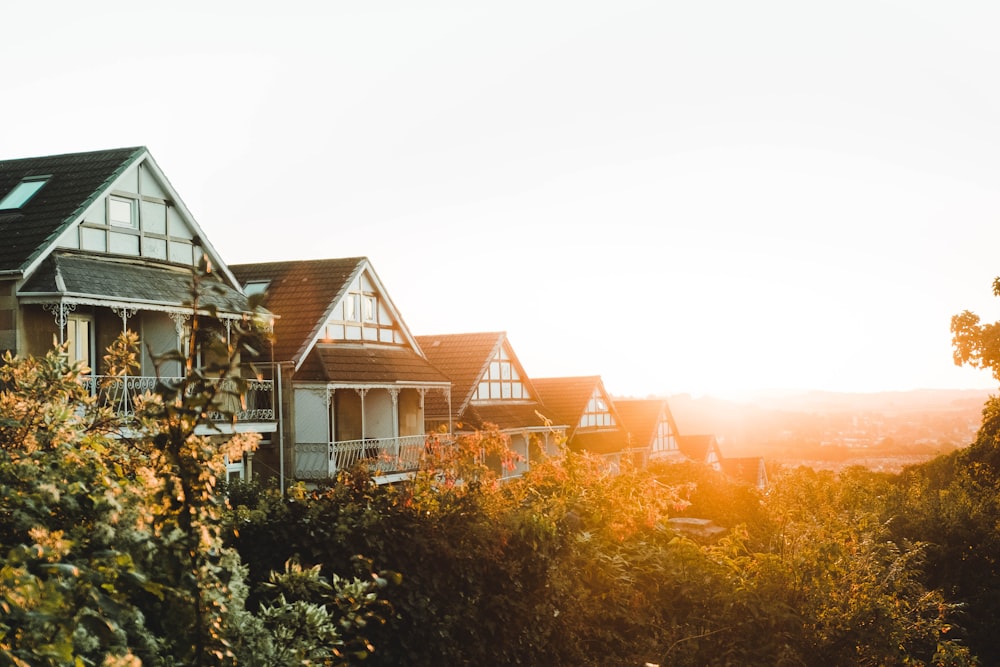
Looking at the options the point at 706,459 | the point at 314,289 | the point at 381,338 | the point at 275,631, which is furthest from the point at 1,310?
the point at 706,459

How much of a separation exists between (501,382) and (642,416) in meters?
19.2

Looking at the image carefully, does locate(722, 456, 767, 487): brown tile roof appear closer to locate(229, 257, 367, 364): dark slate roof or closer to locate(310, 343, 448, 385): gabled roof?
locate(310, 343, 448, 385): gabled roof

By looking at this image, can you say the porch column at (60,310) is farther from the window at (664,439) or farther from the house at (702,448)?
the house at (702,448)

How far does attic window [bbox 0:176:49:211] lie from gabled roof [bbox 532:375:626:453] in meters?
27.0

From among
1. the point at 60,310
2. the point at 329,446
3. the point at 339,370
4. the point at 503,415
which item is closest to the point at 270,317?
the point at 60,310

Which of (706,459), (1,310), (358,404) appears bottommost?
(706,459)

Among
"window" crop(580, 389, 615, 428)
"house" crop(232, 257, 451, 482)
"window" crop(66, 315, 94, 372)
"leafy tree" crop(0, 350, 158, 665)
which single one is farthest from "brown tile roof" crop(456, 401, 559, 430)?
"leafy tree" crop(0, 350, 158, 665)

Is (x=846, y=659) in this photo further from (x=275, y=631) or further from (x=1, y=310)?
(x=1, y=310)

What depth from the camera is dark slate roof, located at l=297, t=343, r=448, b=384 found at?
91.2 ft

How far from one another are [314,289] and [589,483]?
18.6m

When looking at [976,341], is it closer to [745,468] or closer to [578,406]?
[578,406]

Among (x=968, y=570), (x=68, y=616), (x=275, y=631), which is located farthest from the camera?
(x=968, y=570)

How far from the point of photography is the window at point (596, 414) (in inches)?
1896

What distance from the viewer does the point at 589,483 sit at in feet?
43.2
